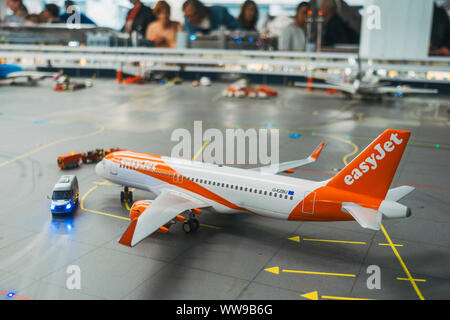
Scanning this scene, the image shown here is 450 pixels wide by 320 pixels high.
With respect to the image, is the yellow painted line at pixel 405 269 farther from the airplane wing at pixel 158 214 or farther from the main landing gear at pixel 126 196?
the main landing gear at pixel 126 196

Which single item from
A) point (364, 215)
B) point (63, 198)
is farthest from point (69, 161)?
point (364, 215)

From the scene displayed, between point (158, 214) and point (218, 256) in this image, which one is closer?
point (158, 214)

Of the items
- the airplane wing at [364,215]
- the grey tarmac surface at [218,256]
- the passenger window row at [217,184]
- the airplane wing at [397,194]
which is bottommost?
the grey tarmac surface at [218,256]

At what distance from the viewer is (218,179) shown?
29.7 m

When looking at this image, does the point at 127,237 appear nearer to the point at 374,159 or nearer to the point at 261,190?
the point at 261,190

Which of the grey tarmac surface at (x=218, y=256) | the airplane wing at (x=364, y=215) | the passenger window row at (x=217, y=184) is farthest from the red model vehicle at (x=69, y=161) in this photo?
the airplane wing at (x=364, y=215)

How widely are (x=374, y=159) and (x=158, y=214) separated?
13.1 m

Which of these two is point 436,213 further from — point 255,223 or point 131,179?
point 131,179

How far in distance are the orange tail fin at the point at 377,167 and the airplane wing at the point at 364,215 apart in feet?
3.17

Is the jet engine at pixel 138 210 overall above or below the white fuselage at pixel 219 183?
below

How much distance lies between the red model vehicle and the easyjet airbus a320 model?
1022cm

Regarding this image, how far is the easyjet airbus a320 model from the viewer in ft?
80.2

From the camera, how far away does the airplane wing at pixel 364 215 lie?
23.4 meters

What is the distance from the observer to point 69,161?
4300cm
